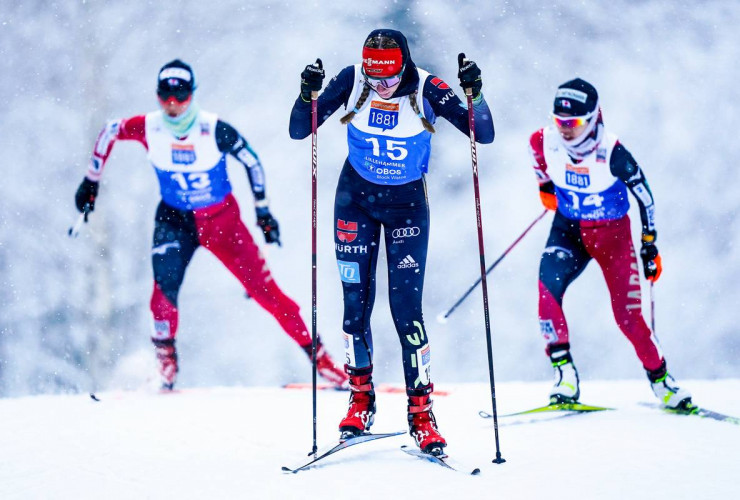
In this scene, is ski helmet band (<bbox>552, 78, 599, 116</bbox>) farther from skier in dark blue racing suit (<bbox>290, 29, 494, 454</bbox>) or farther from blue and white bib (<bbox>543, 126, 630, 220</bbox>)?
skier in dark blue racing suit (<bbox>290, 29, 494, 454</bbox>)

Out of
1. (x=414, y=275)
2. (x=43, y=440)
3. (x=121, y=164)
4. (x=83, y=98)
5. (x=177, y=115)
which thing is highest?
(x=83, y=98)

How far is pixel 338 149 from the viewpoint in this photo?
1734cm

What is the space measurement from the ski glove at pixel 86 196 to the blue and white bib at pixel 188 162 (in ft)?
1.46

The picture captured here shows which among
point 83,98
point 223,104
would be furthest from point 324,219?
point 83,98

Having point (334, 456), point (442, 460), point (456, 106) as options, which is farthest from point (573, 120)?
point (334, 456)

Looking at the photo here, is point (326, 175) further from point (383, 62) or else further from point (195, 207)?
point (383, 62)

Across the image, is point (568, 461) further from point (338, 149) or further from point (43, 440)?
point (338, 149)

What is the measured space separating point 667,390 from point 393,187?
89.2 inches

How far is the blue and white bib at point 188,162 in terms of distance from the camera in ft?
17.8

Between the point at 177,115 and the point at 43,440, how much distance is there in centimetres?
229

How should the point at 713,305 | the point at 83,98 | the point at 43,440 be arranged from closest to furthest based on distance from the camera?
1. the point at 43,440
2. the point at 83,98
3. the point at 713,305

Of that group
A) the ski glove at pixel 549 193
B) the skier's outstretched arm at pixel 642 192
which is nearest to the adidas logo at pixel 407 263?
the skier's outstretched arm at pixel 642 192

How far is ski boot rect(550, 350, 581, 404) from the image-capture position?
15.7 ft

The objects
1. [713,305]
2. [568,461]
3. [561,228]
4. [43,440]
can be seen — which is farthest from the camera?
[713,305]
